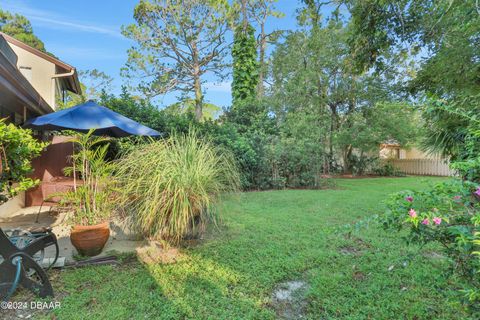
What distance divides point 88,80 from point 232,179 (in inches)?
880

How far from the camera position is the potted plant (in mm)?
3141

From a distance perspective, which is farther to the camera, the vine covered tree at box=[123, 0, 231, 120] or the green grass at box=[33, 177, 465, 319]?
the vine covered tree at box=[123, 0, 231, 120]

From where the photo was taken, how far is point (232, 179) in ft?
13.3

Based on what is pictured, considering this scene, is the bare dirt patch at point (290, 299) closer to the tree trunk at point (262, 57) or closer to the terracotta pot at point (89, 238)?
the terracotta pot at point (89, 238)

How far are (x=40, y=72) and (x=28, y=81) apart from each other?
6.43m

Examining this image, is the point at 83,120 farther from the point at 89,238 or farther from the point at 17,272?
the point at 17,272

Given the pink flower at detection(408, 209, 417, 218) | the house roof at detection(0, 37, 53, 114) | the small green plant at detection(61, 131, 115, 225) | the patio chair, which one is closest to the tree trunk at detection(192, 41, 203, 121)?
the house roof at detection(0, 37, 53, 114)

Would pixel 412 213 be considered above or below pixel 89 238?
above

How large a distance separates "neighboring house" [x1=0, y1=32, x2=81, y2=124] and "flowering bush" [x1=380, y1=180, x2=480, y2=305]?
3.95m

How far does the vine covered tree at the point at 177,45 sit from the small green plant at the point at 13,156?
12.1m

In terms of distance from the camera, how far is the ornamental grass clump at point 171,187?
10.7ft

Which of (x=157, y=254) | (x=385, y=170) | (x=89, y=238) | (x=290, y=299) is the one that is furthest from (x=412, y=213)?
(x=385, y=170)

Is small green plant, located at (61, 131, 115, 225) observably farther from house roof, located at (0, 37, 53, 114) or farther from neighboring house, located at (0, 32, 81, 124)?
neighboring house, located at (0, 32, 81, 124)

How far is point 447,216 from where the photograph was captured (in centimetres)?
139
